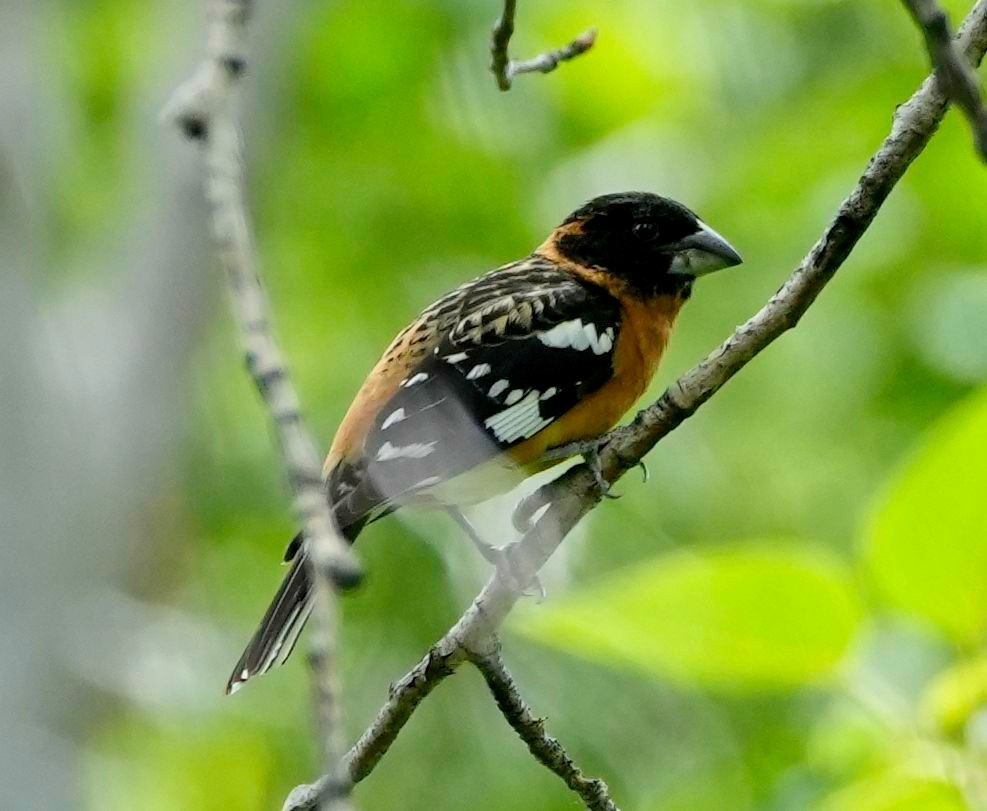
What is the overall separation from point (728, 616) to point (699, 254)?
6.12ft

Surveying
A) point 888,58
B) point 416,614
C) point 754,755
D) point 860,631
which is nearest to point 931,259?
point 888,58

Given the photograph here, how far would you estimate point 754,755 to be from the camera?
17.2ft

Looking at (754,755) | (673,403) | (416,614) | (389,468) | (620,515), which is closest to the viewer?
(673,403)

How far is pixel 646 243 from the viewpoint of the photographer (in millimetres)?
4215

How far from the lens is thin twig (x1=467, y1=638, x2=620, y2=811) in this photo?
2.46 metres

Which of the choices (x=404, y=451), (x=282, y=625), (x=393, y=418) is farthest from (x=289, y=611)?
(x=393, y=418)

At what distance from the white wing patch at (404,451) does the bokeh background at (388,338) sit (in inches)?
33.7

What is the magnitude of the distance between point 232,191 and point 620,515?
17.1ft

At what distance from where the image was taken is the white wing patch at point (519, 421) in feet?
11.3

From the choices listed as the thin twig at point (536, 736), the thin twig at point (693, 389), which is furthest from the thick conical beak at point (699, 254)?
the thin twig at point (536, 736)

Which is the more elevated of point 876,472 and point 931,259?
point 931,259

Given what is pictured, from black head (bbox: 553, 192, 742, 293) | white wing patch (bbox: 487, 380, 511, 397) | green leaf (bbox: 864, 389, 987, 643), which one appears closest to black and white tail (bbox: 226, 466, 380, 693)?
white wing patch (bbox: 487, 380, 511, 397)

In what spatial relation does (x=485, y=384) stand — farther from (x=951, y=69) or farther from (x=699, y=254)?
(x=951, y=69)

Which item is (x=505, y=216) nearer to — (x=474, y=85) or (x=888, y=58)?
(x=474, y=85)
